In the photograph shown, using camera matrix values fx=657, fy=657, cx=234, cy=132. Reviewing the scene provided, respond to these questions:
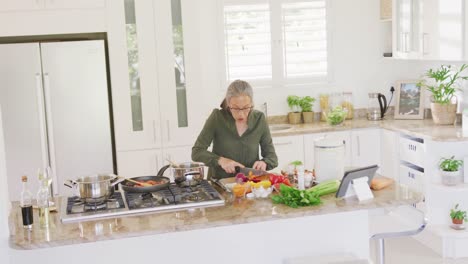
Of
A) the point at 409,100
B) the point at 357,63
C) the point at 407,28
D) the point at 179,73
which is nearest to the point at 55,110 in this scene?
the point at 179,73

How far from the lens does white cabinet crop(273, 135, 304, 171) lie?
560 cm

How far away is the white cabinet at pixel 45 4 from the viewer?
503 centimetres

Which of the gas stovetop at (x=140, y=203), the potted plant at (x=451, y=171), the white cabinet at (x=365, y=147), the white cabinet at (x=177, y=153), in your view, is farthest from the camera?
the white cabinet at (x=365, y=147)

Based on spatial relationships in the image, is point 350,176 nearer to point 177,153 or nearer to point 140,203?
point 140,203

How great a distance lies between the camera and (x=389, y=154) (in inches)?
223

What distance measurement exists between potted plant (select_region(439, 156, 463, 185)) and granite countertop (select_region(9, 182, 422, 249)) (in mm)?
1665

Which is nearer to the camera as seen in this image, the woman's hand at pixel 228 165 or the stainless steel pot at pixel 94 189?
the stainless steel pot at pixel 94 189

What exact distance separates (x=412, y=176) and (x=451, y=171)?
454mm

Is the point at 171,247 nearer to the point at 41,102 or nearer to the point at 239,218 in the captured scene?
the point at 239,218

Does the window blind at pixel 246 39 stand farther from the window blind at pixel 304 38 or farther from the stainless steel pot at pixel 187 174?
the stainless steel pot at pixel 187 174

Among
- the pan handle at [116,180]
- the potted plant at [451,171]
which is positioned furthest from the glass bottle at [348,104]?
the pan handle at [116,180]

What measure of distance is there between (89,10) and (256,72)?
5.48 feet

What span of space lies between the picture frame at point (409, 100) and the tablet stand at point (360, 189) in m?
2.88

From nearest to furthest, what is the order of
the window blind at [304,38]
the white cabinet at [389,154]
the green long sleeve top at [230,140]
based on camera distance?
the green long sleeve top at [230,140]
the white cabinet at [389,154]
the window blind at [304,38]
